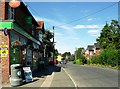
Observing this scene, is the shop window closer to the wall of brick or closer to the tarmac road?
the wall of brick

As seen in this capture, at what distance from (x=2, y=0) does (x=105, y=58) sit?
37522 millimetres

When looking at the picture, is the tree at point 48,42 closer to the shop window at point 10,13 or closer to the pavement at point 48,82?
the pavement at point 48,82

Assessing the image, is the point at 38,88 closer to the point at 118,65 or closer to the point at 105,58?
the point at 118,65

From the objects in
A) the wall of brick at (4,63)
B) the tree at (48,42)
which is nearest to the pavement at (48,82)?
the wall of brick at (4,63)

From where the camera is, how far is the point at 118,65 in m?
44.2

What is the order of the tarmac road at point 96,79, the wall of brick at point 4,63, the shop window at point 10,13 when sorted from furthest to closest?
the shop window at point 10,13 < the wall of brick at point 4,63 < the tarmac road at point 96,79

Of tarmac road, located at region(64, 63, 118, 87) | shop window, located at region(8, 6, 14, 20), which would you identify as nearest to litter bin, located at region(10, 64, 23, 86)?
tarmac road, located at region(64, 63, 118, 87)

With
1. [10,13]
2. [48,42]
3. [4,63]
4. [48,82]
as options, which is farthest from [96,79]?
[48,42]

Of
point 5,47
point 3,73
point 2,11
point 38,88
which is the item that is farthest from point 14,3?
point 38,88

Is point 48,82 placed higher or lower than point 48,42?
lower

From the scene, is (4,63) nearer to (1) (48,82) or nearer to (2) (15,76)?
(2) (15,76)

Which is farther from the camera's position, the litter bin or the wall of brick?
the wall of brick

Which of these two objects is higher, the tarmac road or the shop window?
the shop window

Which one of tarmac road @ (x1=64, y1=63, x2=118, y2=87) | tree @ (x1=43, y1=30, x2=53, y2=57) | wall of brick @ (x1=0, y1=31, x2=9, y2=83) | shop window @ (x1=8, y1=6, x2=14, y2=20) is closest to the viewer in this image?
tarmac road @ (x1=64, y1=63, x2=118, y2=87)
